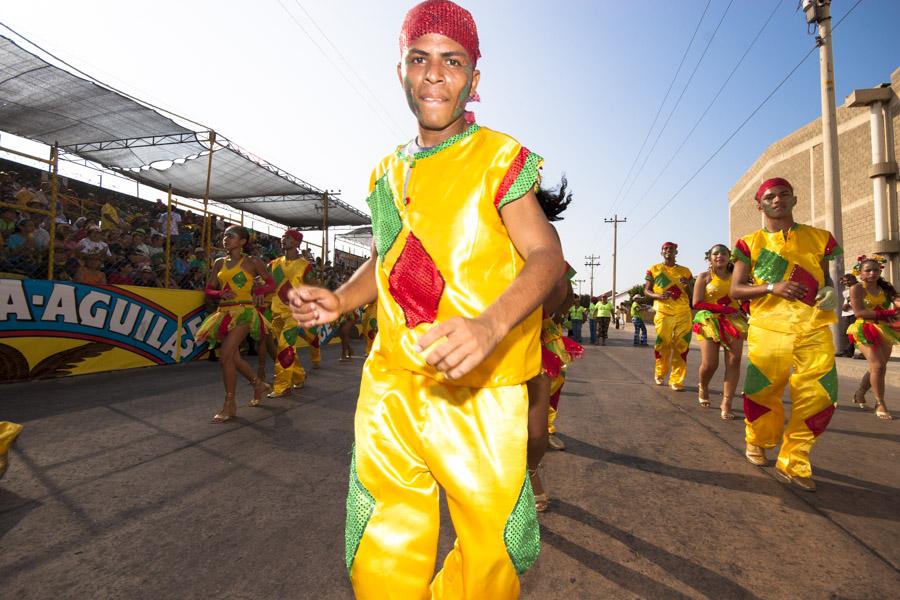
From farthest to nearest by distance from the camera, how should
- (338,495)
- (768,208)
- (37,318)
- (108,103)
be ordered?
1. (108,103)
2. (37,318)
3. (768,208)
4. (338,495)

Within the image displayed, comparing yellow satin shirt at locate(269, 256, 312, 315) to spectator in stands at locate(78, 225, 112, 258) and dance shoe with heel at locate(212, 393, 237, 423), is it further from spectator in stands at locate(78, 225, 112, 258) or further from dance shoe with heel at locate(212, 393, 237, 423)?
spectator in stands at locate(78, 225, 112, 258)

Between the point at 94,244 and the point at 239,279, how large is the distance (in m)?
4.89

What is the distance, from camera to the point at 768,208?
3.62 m

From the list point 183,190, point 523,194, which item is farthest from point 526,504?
point 183,190

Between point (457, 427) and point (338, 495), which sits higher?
point (457, 427)

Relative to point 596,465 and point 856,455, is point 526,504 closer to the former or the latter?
point 596,465

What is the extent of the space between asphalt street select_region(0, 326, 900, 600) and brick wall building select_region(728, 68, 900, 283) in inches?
564

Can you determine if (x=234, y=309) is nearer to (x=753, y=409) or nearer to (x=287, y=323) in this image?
(x=287, y=323)

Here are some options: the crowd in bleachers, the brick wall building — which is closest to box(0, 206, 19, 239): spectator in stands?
the crowd in bleachers

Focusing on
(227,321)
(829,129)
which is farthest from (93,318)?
(829,129)

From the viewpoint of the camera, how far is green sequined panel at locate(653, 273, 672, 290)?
761 cm

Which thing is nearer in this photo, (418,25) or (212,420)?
(418,25)

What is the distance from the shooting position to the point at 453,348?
0.91m

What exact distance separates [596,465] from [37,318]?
7268 millimetres
